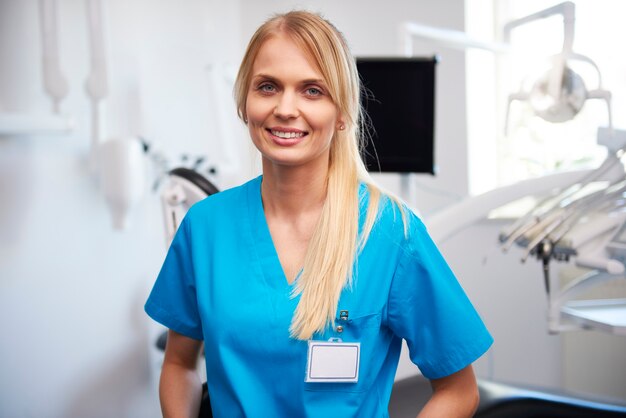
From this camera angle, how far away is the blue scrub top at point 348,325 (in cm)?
96

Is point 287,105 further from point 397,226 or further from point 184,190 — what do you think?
point 184,190

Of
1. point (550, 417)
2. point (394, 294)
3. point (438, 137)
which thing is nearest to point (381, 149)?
point (550, 417)

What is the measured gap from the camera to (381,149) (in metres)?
1.96

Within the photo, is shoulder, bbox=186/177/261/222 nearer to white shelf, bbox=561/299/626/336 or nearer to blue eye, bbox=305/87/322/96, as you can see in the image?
blue eye, bbox=305/87/322/96

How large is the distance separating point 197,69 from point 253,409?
2.02 m

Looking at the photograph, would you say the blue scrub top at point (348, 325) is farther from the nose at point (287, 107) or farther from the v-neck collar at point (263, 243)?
the nose at point (287, 107)

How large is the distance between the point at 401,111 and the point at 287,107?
108 cm

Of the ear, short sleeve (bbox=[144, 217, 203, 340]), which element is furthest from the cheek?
short sleeve (bbox=[144, 217, 203, 340])

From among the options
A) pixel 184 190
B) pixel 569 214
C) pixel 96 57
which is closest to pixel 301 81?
pixel 184 190

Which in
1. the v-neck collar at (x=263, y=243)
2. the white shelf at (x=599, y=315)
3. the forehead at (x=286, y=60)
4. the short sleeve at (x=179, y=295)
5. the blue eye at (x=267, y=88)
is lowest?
the white shelf at (x=599, y=315)

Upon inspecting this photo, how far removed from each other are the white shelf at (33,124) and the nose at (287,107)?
3.61 ft

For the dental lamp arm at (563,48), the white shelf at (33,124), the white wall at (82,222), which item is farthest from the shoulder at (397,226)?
the white wall at (82,222)

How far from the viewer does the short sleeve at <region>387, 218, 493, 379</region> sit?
0.97m

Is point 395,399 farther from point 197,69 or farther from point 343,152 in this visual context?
point 197,69
